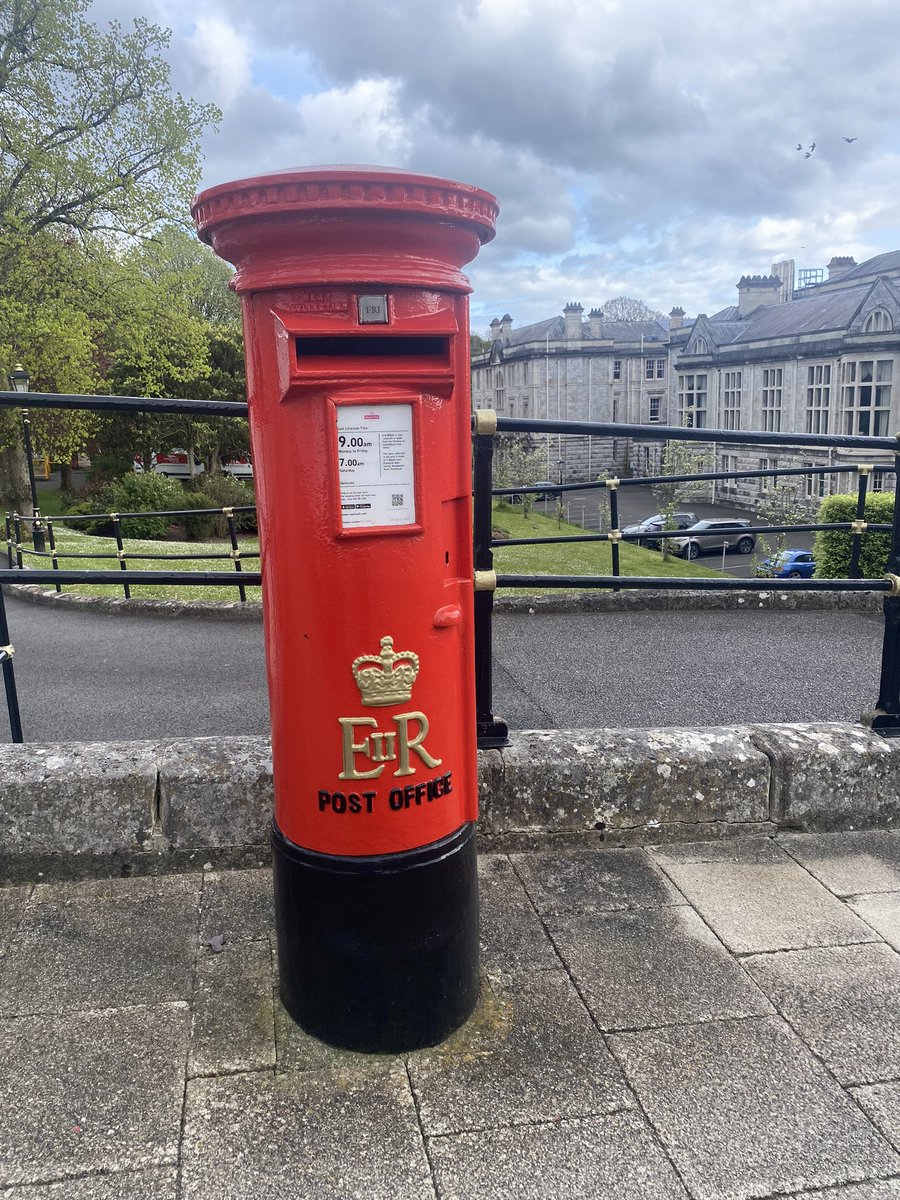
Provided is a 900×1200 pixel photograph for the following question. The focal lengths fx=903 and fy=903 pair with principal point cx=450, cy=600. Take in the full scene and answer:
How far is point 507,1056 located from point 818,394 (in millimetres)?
49376

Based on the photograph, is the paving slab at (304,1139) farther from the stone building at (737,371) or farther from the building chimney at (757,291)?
the building chimney at (757,291)

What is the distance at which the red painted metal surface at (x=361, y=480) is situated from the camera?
200cm

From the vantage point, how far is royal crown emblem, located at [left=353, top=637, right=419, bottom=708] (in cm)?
Result: 217

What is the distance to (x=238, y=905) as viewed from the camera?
9.41 feet

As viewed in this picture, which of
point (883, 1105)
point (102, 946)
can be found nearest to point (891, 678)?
point (883, 1105)

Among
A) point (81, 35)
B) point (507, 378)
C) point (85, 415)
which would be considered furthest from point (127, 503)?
point (507, 378)

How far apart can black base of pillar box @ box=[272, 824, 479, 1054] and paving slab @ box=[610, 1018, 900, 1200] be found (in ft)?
1.63

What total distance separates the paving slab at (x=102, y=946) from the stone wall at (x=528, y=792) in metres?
0.11

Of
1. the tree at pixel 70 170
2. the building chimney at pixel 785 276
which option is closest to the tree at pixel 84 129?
the tree at pixel 70 170

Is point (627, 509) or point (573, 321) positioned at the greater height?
point (573, 321)

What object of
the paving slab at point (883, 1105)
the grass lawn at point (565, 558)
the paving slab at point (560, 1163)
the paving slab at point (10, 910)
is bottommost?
the grass lawn at point (565, 558)

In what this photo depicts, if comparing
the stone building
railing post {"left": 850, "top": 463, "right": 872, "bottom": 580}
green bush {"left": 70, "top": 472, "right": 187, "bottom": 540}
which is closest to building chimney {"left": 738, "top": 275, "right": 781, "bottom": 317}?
the stone building

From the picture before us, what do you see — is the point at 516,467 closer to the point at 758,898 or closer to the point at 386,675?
the point at 758,898

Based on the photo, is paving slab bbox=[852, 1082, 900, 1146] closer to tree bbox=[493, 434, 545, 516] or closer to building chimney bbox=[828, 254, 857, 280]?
tree bbox=[493, 434, 545, 516]
